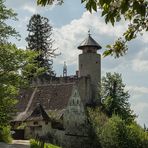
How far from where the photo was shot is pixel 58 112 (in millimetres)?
65562

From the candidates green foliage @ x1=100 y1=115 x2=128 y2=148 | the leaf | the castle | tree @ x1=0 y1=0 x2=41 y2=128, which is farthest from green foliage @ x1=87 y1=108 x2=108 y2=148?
the leaf

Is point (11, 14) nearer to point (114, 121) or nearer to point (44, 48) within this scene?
point (114, 121)

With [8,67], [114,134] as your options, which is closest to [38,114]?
[114,134]

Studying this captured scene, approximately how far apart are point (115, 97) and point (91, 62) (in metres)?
7.15

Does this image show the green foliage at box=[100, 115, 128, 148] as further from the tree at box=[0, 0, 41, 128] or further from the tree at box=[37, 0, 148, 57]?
the tree at box=[37, 0, 148, 57]

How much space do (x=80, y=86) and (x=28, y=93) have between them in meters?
7.91

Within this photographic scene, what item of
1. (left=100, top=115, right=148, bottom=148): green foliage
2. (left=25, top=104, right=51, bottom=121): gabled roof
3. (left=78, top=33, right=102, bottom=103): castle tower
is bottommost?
(left=100, top=115, right=148, bottom=148): green foliage

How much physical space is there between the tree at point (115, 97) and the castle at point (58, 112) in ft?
6.43

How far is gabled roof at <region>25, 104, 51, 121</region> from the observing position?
204 feet

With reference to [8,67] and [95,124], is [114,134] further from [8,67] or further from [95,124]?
[8,67]

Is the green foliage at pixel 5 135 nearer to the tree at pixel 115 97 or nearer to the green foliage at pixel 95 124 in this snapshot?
the green foliage at pixel 95 124

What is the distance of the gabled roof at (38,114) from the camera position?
204 feet

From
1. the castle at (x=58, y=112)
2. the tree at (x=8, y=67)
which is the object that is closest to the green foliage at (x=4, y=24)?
the tree at (x=8, y=67)

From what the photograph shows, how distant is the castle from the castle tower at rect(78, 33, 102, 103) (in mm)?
2161
